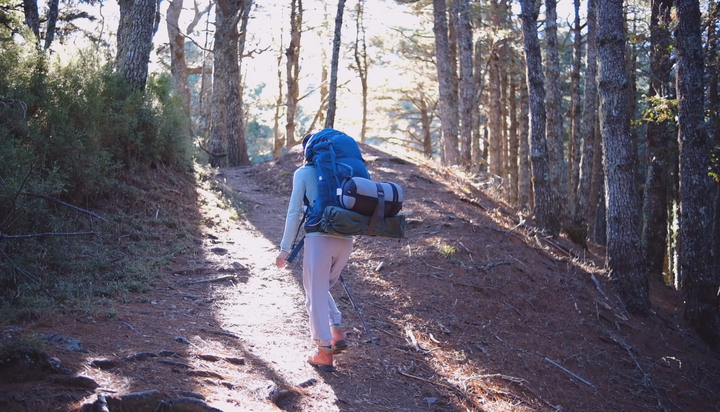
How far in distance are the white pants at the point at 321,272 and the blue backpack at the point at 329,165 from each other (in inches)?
6.5

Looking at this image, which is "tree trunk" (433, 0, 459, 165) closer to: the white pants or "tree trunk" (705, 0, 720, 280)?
"tree trunk" (705, 0, 720, 280)

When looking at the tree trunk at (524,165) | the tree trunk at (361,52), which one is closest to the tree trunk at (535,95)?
the tree trunk at (524,165)

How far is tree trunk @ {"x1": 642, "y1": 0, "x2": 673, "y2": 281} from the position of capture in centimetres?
1304

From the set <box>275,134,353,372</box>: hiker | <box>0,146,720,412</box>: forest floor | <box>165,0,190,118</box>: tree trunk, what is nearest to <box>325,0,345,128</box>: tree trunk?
<box>0,146,720,412</box>: forest floor

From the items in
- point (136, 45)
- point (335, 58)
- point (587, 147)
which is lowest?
point (587, 147)

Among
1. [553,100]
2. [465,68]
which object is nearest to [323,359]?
[553,100]

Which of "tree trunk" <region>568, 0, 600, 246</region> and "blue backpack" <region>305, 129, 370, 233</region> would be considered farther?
"tree trunk" <region>568, 0, 600, 246</region>

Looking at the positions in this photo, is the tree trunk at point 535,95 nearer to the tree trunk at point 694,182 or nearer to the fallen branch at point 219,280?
the tree trunk at point 694,182

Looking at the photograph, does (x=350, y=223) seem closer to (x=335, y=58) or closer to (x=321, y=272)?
(x=321, y=272)

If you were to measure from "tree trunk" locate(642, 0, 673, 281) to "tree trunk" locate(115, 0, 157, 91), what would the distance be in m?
9.97

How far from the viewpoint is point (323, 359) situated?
5.46 meters

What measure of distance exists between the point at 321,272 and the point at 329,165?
91 centimetres

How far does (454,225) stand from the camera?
35.6 ft

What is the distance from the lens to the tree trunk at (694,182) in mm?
10273
